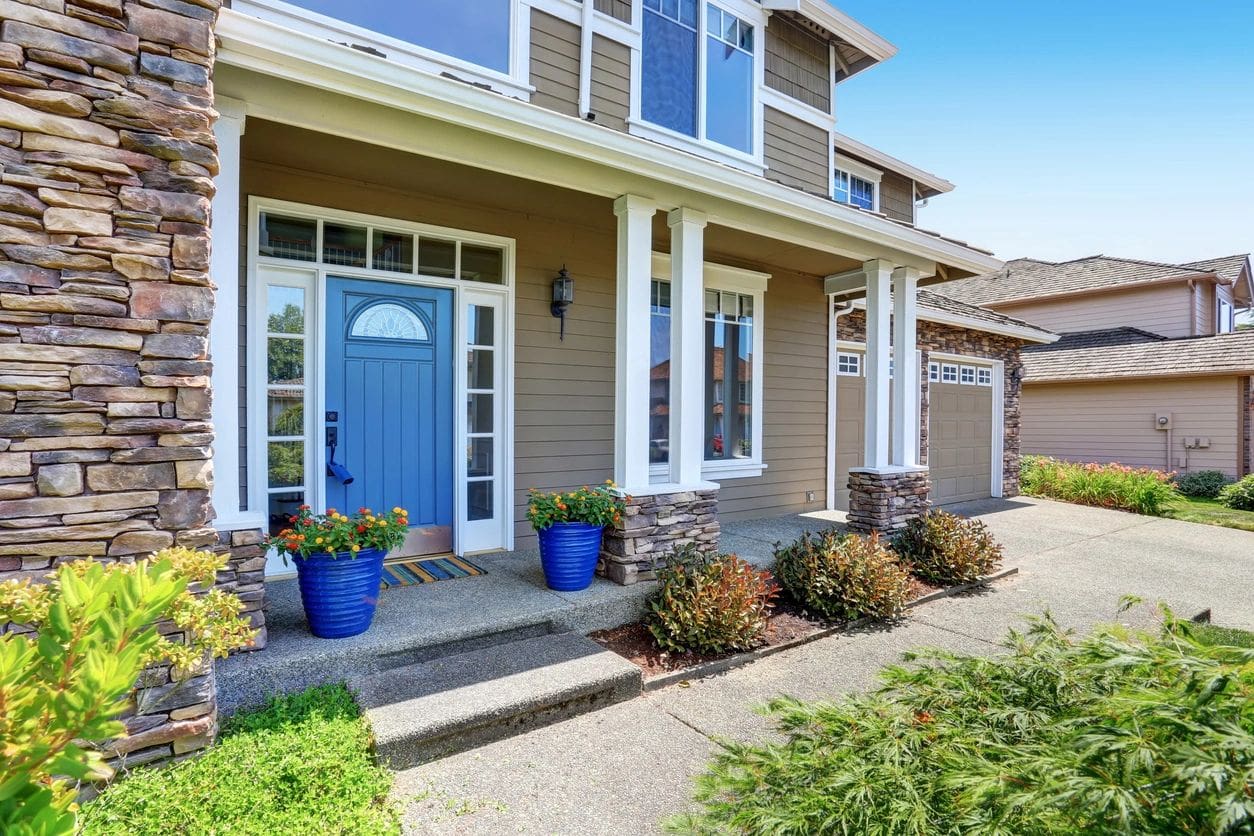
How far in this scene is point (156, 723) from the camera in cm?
233

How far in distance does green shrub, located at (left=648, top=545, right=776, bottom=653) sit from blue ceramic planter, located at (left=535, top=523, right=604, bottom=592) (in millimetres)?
513

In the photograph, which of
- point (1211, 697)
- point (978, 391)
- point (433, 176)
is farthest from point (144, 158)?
point (978, 391)

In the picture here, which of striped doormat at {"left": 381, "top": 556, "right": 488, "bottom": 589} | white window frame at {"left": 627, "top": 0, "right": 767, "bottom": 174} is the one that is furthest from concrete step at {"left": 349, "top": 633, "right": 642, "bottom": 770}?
white window frame at {"left": 627, "top": 0, "right": 767, "bottom": 174}

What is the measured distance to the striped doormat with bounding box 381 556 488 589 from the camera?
4367 mm

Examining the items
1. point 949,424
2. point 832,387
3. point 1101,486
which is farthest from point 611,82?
point 1101,486

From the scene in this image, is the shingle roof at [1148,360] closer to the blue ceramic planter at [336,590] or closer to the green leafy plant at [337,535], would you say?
the green leafy plant at [337,535]

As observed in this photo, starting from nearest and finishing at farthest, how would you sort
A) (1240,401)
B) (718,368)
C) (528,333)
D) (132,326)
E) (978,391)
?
(132,326) → (528,333) → (718,368) → (978,391) → (1240,401)

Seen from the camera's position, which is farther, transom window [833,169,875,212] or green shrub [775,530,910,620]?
transom window [833,169,875,212]

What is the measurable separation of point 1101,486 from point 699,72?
30.8 feet

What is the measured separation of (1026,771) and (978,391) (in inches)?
397

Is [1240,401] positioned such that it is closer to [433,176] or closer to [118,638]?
[433,176]

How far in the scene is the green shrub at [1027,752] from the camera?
133cm

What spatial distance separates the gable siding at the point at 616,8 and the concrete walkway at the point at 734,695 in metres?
4.94

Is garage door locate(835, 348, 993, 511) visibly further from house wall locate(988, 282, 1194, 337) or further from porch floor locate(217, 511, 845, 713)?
house wall locate(988, 282, 1194, 337)
